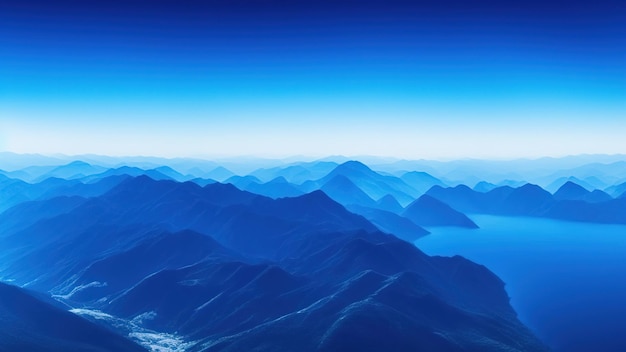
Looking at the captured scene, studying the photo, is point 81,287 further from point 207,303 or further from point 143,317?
point 207,303

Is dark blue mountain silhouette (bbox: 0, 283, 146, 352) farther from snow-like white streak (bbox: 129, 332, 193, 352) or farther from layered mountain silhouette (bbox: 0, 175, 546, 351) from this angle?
layered mountain silhouette (bbox: 0, 175, 546, 351)

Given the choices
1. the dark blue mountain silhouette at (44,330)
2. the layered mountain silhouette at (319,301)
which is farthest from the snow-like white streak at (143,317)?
the dark blue mountain silhouette at (44,330)

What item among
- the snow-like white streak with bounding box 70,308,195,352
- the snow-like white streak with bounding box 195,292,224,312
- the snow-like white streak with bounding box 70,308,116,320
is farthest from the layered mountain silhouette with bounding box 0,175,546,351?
the snow-like white streak with bounding box 70,308,116,320

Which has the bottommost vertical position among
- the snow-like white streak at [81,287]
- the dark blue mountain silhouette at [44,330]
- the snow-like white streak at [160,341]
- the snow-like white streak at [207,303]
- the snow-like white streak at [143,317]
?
the snow-like white streak at [81,287]

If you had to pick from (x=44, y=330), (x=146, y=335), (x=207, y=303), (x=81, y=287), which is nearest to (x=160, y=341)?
(x=146, y=335)

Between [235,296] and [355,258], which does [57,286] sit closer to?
[235,296]

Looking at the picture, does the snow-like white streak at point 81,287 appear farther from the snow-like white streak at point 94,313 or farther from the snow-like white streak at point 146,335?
the snow-like white streak at point 146,335

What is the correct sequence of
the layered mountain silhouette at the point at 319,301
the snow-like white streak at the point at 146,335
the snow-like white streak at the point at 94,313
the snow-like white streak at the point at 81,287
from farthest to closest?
the snow-like white streak at the point at 81,287 < the snow-like white streak at the point at 94,313 < the snow-like white streak at the point at 146,335 < the layered mountain silhouette at the point at 319,301

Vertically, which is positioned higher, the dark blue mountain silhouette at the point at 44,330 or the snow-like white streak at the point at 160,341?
the dark blue mountain silhouette at the point at 44,330

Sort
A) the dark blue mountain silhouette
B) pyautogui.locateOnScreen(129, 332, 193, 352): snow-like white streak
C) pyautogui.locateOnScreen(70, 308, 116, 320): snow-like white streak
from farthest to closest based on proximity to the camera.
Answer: pyautogui.locateOnScreen(70, 308, 116, 320): snow-like white streak
pyautogui.locateOnScreen(129, 332, 193, 352): snow-like white streak
the dark blue mountain silhouette

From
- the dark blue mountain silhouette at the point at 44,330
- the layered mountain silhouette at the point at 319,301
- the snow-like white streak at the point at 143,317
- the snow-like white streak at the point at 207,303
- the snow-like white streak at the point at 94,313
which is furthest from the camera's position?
the snow-like white streak at the point at 207,303
